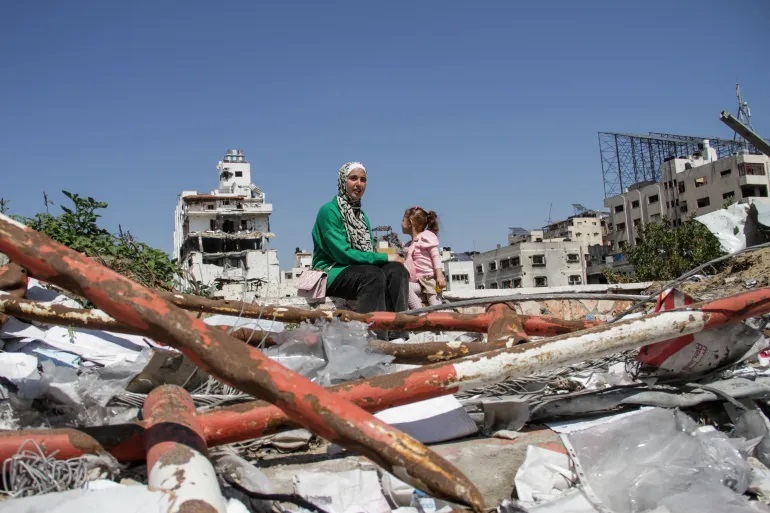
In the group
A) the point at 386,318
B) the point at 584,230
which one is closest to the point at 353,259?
the point at 386,318

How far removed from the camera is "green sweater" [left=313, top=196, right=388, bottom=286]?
439 centimetres

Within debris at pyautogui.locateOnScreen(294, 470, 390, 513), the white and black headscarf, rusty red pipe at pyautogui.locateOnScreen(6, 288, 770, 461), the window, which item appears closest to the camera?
rusty red pipe at pyautogui.locateOnScreen(6, 288, 770, 461)

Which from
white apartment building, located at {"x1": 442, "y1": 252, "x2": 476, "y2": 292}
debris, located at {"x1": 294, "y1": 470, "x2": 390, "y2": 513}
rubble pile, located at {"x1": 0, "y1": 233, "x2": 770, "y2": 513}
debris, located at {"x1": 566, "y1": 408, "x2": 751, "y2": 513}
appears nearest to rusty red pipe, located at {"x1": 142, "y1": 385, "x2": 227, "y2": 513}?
rubble pile, located at {"x1": 0, "y1": 233, "x2": 770, "y2": 513}

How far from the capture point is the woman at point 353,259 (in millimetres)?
4285

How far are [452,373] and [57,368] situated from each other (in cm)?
161

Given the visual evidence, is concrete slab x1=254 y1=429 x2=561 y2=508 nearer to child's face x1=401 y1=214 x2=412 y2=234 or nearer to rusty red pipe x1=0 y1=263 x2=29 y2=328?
rusty red pipe x1=0 y1=263 x2=29 y2=328

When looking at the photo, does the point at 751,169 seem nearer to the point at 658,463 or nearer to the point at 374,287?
the point at 374,287

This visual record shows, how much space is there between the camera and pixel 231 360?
1.60 m

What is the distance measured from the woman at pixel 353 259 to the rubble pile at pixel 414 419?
3.08 feet

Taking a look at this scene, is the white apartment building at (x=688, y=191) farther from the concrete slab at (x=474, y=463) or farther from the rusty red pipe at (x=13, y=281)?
the rusty red pipe at (x=13, y=281)

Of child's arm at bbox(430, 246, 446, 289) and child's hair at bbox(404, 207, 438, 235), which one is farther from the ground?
child's hair at bbox(404, 207, 438, 235)

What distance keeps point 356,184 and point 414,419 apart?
257 centimetres

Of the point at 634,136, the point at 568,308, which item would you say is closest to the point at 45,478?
the point at 568,308

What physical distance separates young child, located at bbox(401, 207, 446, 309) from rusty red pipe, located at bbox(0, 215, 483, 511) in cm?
390
